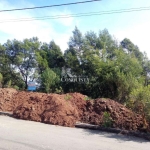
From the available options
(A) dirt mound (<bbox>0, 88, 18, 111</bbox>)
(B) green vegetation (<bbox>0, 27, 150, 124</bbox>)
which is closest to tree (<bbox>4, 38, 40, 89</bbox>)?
(B) green vegetation (<bbox>0, 27, 150, 124</bbox>)

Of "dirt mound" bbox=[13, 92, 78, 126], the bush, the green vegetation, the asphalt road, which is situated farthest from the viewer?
the green vegetation

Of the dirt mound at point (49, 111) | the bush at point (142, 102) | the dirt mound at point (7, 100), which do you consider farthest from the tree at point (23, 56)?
the bush at point (142, 102)

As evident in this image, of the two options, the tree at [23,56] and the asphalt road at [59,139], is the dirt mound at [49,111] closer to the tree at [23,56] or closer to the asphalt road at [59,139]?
the asphalt road at [59,139]

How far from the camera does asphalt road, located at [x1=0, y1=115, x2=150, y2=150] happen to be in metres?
4.77

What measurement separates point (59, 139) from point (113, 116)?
8.18 feet

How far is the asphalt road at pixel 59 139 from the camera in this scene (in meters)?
4.77

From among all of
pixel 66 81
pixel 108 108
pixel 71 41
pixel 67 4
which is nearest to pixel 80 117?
pixel 108 108

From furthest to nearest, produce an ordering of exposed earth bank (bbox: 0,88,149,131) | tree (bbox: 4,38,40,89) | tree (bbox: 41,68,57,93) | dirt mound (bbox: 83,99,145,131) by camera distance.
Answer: tree (bbox: 4,38,40,89), tree (bbox: 41,68,57,93), exposed earth bank (bbox: 0,88,149,131), dirt mound (bbox: 83,99,145,131)

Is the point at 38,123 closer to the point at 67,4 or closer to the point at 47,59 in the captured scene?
the point at 67,4

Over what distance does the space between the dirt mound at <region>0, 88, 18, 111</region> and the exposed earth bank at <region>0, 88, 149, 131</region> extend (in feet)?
1.10

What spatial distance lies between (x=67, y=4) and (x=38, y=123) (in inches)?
181

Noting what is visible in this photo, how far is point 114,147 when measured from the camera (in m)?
4.86

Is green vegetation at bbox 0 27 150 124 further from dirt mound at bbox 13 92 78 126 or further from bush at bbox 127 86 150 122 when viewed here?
bush at bbox 127 86 150 122

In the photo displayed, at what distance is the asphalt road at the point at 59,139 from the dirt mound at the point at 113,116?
2.24 feet
